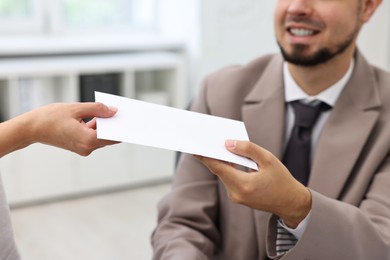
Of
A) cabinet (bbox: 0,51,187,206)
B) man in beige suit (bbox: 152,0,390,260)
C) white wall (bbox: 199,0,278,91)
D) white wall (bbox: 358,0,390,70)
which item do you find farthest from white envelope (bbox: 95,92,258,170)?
white wall (bbox: 358,0,390,70)

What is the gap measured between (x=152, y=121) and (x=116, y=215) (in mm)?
2146

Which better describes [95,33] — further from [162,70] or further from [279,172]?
[279,172]

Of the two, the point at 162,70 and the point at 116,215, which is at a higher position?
the point at 162,70

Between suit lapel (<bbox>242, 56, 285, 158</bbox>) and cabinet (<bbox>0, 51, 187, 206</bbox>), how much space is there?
1873 mm

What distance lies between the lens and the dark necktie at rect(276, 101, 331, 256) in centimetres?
141

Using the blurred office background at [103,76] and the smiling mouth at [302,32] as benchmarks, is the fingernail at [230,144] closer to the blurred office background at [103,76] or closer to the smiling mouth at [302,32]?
the smiling mouth at [302,32]

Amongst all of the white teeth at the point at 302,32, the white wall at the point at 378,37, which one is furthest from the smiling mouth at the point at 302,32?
the white wall at the point at 378,37

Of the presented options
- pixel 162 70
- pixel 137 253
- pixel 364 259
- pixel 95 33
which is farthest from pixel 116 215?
pixel 364 259

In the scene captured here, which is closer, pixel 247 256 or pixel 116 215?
pixel 247 256

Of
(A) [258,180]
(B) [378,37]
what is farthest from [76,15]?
(A) [258,180]

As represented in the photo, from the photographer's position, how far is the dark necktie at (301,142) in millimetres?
1407

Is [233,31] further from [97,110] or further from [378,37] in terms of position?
[97,110]

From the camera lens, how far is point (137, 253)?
2.67m

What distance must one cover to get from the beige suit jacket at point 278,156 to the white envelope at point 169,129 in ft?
1.13
